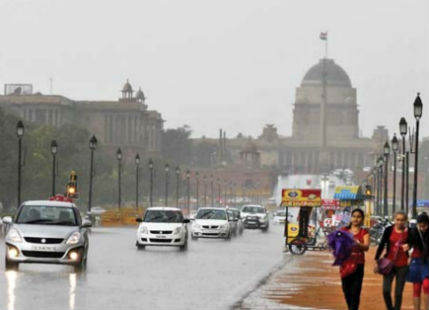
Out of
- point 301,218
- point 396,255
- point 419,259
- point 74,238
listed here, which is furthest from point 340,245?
point 301,218

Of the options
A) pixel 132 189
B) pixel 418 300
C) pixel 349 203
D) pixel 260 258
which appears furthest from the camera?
pixel 132 189

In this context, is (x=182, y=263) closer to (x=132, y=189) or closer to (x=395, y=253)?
(x=395, y=253)

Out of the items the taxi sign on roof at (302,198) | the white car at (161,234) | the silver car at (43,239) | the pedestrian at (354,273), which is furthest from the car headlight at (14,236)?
the taxi sign on roof at (302,198)

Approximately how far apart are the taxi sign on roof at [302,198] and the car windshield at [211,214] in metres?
11.4

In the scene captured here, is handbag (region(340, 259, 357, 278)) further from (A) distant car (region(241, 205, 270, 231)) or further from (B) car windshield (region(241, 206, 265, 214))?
(B) car windshield (region(241, 206, 265, 214))

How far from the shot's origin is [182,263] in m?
42.5

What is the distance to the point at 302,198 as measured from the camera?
56406mm

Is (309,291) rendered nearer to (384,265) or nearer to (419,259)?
(419,259)

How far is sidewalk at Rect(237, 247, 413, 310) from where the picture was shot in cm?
2756

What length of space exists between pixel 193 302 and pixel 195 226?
129ft

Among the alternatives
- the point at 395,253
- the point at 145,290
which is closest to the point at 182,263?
the point at 145,290

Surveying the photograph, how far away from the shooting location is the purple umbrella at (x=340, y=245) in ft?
72.8

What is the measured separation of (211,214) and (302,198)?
12.6 m

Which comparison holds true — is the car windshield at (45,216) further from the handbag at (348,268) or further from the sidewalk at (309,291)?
the handbag at (348,268)
